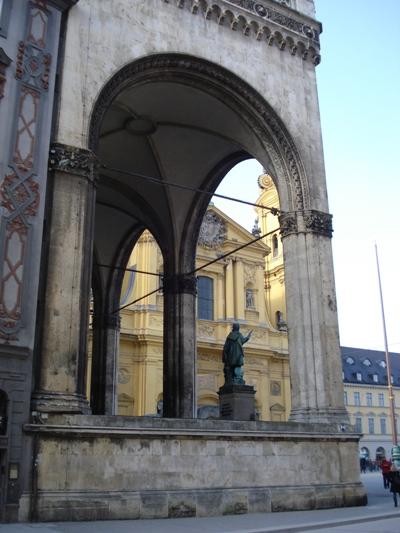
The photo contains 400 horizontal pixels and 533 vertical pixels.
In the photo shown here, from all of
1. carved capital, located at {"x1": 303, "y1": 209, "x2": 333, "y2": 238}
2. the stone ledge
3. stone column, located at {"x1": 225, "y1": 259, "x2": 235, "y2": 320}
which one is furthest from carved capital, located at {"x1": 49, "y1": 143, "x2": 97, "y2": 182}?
stone column, located at {"x1": 225, "y1": 259, "x2": 235, "y2": 320}

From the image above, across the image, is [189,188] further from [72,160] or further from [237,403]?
[237,403]

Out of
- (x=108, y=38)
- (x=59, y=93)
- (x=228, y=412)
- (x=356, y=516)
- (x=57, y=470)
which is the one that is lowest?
(x=356, y=516)

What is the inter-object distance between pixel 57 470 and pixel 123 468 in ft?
3.92

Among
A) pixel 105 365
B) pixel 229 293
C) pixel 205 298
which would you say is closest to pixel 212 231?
pixel 229 293

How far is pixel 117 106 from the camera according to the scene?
18.0 metres

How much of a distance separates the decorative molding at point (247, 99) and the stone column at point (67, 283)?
315 centimetres

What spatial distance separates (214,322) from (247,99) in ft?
69.7

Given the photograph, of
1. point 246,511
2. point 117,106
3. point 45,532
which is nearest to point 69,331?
point 45,532

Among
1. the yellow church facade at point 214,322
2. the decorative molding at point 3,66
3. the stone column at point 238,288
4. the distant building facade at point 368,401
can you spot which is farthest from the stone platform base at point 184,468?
the distant building facade at point 368,401

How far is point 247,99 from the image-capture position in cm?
1627

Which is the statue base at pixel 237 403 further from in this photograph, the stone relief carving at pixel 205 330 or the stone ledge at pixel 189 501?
the stone relief carving at pixel 205 330

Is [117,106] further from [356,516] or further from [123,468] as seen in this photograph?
[356,516]

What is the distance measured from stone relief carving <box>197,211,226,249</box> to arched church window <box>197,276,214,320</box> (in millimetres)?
2169

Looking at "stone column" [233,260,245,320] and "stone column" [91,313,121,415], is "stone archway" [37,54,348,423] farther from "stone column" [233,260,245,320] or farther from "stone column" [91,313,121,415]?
"stone column" [233,260,245,320]
